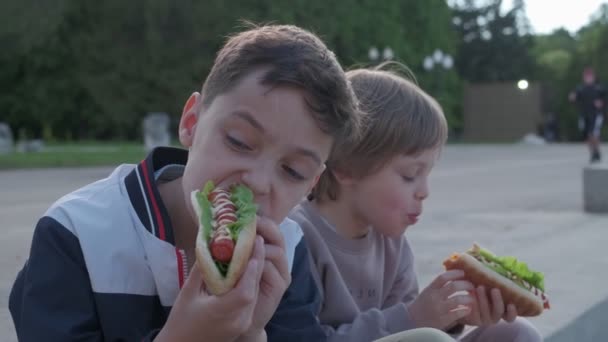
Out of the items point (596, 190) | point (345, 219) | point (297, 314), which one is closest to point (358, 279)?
point (345, 219)

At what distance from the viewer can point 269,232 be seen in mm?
2004

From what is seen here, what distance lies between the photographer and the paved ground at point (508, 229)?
471cm

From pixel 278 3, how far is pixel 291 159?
147ft

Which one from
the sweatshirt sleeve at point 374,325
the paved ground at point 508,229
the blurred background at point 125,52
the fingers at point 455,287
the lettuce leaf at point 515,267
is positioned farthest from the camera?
the blurred background at point 125,52

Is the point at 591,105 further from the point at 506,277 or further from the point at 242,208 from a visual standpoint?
the point at 242,208

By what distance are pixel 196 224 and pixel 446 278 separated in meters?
1.02

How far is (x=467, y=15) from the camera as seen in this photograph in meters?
76.9

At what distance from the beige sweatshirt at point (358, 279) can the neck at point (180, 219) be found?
71cm

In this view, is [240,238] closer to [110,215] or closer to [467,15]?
[110,215]

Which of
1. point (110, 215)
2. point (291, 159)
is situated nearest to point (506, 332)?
point (291, 159)

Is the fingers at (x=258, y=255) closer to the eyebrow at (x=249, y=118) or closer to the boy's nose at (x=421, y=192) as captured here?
the eyebrow at (x=249, y=118)

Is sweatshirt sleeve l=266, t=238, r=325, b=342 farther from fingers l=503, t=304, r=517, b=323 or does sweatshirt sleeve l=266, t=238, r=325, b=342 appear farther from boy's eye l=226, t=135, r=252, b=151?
fingers l=503, t=304, r=517, b=323

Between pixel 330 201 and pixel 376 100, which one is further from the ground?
pixel 376 100

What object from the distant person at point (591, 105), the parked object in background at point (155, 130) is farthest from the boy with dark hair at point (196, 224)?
the parked object in background at point (155, 130)
